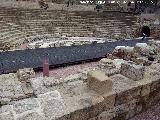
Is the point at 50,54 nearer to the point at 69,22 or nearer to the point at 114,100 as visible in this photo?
the point at 114,100

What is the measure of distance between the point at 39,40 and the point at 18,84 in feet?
53.0

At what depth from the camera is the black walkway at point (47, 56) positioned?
9.86 m

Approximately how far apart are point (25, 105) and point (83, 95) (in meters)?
1.25

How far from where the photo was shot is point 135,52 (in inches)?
317

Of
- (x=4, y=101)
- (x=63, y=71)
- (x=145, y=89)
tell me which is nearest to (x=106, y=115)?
(x=145, y=89)

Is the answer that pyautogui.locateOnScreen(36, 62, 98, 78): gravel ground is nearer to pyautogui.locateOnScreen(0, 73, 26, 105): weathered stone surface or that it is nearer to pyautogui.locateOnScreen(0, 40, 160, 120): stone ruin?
pyautogui.locateOnScreen(0, 40, 160, 120): stone ruin

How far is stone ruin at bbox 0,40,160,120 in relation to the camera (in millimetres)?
4113

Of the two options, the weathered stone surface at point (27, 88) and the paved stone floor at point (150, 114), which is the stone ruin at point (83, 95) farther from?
the paved stone floor at point (150, 114)

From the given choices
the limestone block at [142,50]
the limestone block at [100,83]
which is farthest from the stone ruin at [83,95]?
the limestone block at [142,50]

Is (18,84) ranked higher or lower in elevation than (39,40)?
higher

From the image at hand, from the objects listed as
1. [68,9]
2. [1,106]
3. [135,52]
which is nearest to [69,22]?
[68,9]

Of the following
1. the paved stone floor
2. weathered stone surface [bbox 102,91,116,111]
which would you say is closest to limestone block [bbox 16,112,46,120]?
weathered stone surface [bbox 102,91,116,111]

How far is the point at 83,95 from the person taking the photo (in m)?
4.75

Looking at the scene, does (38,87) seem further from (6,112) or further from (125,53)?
(125,53)
